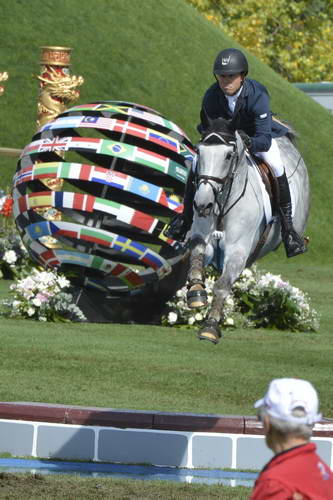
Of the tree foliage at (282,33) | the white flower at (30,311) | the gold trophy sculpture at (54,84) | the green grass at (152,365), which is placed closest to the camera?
the green grass at (152,365)

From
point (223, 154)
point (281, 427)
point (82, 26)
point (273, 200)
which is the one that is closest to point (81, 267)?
point (273, 200)

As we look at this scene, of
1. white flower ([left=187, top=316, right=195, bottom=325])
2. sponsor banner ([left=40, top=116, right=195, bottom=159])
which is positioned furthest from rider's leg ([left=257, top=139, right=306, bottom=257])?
white flower ([left=187, top=316, right=195, bottom=325])

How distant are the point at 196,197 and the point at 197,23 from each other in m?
25.3

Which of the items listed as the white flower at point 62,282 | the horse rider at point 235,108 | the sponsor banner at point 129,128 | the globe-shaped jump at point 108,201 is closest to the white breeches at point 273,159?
the horse rider at point 235,108

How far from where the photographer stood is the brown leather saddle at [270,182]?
12.6 meters

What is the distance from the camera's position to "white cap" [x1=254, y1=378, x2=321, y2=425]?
223 inches

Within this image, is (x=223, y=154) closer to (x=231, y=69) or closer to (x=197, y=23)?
(x=231, y=69)

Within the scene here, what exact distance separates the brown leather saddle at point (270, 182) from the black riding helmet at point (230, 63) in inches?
43.6

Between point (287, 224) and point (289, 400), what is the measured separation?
7186 mm

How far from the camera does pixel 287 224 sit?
12773 millimetres

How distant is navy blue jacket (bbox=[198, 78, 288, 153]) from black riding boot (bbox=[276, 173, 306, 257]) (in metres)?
0.67

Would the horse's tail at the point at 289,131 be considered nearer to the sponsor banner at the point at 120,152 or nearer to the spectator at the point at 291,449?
the sponsor banner at the point at 120,152

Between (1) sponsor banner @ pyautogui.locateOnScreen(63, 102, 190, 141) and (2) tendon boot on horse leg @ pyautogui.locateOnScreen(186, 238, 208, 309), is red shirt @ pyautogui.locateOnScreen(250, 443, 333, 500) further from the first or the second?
(1) sponsor banner @ pyautogui.locateOnScreen(63, 102, 190, 141)

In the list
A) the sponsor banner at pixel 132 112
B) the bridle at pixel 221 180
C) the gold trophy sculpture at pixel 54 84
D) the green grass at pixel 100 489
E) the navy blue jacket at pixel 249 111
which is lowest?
the green grass at pixel 100 489
